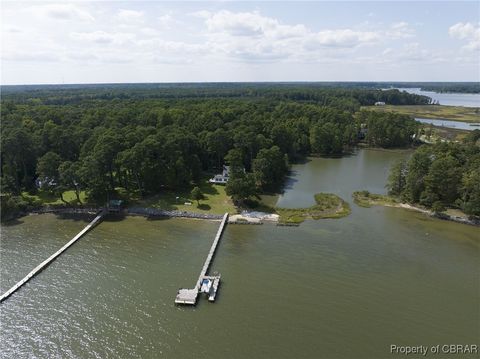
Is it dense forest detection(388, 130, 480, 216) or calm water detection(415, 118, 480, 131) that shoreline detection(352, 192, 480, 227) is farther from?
calm water detection(415, 118, 480, 131)

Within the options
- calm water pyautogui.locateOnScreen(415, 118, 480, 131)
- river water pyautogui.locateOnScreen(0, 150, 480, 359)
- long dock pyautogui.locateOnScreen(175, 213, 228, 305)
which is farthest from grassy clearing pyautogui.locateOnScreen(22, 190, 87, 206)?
calm water pyautogui.locateOnScreen(415, 118, 480, 131)

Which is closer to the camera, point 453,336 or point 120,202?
point 453,336

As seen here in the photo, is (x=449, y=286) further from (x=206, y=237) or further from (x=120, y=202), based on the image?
(x=120, y=202)

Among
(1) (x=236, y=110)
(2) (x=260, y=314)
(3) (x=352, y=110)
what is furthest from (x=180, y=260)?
(3) (x=352, y=110)

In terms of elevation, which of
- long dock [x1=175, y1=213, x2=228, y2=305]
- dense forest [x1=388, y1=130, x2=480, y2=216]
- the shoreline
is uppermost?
dense forest [x1=388, y1=130, x2=480, y2=216]

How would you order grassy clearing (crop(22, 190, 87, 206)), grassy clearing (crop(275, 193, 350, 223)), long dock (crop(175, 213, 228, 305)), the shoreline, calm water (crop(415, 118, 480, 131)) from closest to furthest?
long dock (crop(175, 213, 228, 305))
the shoreline
grassy clearing (crop(275, 193, 350, 223))
grassy clearing (crop(22, 190, 87, 206))
calm water (crop(415, 118, 480, 131))

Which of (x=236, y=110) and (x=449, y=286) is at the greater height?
(x=236, y=110)

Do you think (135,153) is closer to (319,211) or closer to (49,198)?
(49,198)
